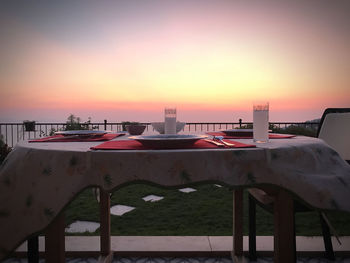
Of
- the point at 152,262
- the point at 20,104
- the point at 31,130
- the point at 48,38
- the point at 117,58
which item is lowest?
the point at 152,262

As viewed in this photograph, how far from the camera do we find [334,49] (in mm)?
5777

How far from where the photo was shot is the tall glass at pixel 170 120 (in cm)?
143

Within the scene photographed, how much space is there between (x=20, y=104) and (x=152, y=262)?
670cm

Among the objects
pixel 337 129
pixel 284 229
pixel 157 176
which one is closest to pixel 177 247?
pixel 284 229

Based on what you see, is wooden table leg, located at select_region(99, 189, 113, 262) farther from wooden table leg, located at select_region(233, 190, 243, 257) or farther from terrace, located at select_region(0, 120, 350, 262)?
wooden table leg, located at select_region(233, 190, 243, 257)

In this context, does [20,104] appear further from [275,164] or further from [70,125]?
[275,164]

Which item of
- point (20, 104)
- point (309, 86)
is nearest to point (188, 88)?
point (309, 86)

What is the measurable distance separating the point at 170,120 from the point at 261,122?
1.67 ft

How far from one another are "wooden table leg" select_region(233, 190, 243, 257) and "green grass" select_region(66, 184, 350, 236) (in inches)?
18.0

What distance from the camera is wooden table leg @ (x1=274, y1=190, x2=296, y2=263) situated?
2.99 ft

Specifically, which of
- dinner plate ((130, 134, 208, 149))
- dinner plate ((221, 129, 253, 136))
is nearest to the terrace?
dinner plate ((221, 129, 253, 136))

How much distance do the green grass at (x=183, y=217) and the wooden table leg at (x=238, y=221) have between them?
458mm

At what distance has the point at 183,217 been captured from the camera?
8.70 ft

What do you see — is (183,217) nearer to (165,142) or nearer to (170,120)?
(170,120)
